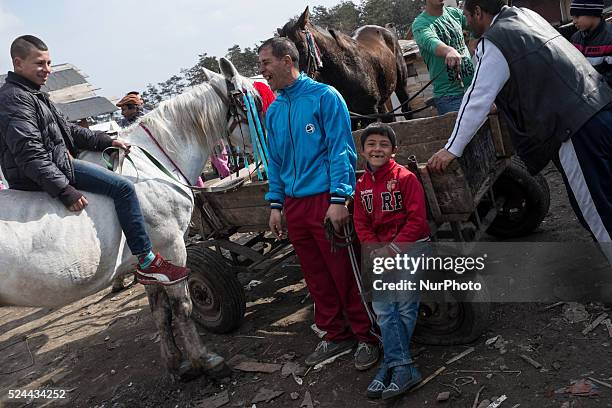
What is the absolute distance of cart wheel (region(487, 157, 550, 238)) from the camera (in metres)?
4.30

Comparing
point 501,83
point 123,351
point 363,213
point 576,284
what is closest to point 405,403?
point 363,213

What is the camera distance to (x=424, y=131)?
4.32 m

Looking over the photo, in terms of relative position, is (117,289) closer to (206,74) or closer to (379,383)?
(206,74)

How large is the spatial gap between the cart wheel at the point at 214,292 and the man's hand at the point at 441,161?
2.04 metres

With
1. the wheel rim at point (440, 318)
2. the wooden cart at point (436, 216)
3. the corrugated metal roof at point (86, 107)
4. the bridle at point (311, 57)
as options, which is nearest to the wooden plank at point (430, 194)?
the wooden cart at point (436, 216)

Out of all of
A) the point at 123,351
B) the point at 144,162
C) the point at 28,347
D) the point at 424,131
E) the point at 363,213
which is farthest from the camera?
the point at 28,347

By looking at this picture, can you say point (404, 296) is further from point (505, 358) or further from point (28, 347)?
point (28, 347)

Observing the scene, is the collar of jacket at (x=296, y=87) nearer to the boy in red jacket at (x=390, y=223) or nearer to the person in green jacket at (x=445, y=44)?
the boy in red jacket at (x=390, y=223)

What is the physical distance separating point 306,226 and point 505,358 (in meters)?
1.49

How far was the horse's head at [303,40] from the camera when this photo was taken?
5.74 m

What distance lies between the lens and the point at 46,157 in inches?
120

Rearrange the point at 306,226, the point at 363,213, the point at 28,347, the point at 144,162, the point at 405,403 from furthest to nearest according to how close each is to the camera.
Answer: the point at 28,347 < the point at 144,162 < the point at 306,226 < the point at 363,213 < the point at 405,403

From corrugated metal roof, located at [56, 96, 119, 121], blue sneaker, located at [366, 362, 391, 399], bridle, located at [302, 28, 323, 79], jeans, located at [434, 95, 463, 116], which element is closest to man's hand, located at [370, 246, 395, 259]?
blue sneaker, located at [366, 362, 391, 399]

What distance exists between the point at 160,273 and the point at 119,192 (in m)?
0.68
